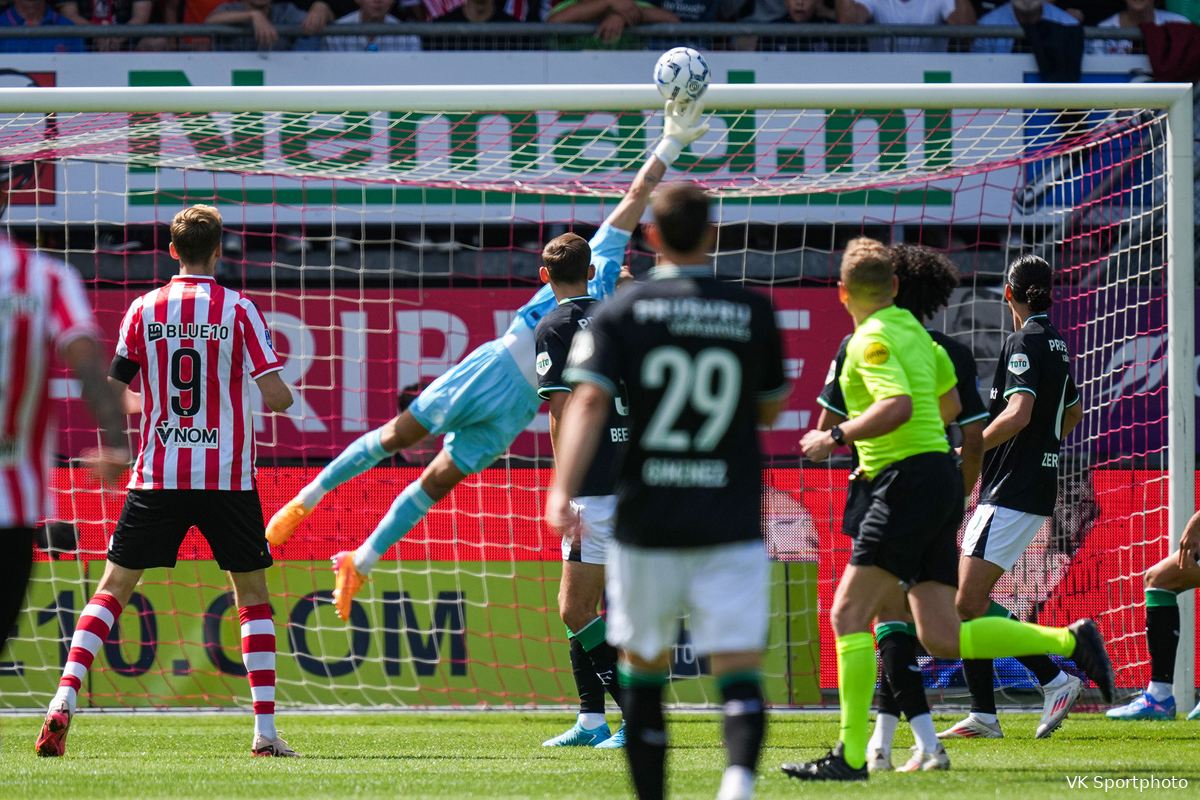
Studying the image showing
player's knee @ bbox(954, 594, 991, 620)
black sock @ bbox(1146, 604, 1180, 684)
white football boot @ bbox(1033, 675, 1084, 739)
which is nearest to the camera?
player's knee @ bbox(954, 594, 991, 620)

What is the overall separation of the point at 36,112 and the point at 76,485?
232 centimetres

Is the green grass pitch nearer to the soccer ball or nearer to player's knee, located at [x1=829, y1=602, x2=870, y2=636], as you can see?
player's knee, located at [x1=829, y1=602, x2=870, y2=636]

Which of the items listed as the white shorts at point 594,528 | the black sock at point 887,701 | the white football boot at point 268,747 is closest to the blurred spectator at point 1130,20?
the white shorts at point 594,528

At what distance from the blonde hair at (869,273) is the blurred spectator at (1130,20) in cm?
679

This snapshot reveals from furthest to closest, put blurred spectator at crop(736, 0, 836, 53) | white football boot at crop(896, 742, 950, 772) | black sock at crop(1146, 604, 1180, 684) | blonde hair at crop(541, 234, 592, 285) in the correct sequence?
blurred spectator at crop(736, 0, 836, 53) → black sock at crop(1146, 604, 1180, 684) → blonde hair at crop(541, 234, 592, 285) → white football boot at crop(896, 742, 950, 772)

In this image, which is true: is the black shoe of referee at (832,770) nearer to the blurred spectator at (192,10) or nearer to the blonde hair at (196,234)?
the blonde hair at (196,234)

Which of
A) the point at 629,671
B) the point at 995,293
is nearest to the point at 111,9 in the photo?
the point at 995,293

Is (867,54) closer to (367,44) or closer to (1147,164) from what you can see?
(1147,164)

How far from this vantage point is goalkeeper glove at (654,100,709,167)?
212 inches

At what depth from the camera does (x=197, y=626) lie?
7.42 metres

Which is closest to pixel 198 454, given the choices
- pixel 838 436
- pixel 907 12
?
pixel 838 436

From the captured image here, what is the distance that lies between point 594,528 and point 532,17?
6.64 m

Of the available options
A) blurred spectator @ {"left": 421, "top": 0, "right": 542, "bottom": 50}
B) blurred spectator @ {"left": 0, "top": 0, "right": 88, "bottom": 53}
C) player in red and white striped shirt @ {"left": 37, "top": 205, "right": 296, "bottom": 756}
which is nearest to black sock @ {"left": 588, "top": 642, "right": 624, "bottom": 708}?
player in red and white striped shirt @ {"left": 37, "top": 205, "right": 296, "bottom": 756}

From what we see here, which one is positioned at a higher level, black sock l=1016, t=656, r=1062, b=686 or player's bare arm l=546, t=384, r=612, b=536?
player's bare arm l=546, t=384, r=612, b=536
